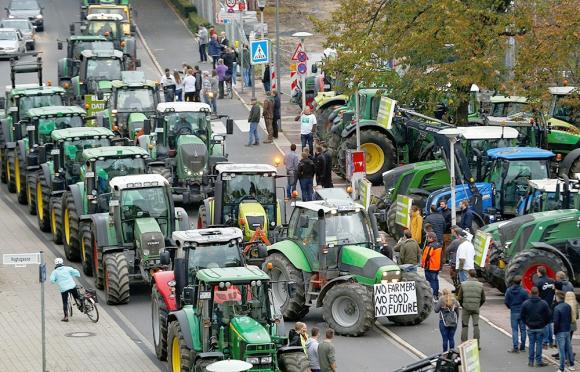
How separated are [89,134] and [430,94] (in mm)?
9850

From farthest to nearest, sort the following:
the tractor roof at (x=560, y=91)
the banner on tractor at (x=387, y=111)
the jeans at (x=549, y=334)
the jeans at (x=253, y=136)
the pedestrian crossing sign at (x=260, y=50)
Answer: the pedestrian crossing sign at (x=260, y=50) → the jeans at (x=253, y=136) → the tractor roof at (x=560, y=91) → the banner on tractor at (x=387, y=111) → the jeans at (x=549, y=334)

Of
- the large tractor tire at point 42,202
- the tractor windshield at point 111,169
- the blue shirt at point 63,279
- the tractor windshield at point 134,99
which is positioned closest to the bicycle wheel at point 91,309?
the blue shirt at point 63,279

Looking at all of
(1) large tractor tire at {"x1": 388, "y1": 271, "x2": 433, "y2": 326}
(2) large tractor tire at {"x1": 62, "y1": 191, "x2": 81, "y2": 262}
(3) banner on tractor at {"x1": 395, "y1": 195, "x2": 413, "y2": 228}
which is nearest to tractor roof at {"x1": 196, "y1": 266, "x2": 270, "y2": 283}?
(1) large tractor tire at {"x1": 388, "y1": 271, "x2": 433, "y2": 326}

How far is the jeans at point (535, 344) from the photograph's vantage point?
2650cm

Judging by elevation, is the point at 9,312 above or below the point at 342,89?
below

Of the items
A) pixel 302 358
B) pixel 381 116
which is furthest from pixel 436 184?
pixel 302 358

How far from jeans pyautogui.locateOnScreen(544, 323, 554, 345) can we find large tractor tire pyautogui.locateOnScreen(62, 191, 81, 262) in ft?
37.4

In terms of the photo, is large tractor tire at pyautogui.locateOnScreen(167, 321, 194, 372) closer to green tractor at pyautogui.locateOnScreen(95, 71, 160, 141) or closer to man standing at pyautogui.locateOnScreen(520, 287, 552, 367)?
man standing at pyautogui.locateOnScreen(520, 287, 552, 367)

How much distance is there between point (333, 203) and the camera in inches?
1156

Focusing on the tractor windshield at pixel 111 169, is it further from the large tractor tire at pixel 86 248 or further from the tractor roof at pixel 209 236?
the tractor roof at pixel 209 236

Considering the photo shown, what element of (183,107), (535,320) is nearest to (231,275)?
(535,320)

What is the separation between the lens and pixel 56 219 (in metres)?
36.1

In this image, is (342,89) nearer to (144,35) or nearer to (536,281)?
(536,281)

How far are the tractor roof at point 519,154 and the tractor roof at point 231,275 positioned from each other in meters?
11.6
